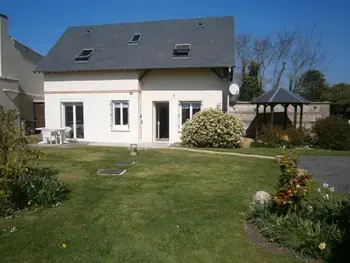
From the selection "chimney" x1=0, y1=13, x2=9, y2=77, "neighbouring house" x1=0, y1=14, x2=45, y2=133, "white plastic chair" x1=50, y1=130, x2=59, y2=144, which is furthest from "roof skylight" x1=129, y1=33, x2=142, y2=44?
"chimney" x1=0, y1=13, x2=9, y2=77

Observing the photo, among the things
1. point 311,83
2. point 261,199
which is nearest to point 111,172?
point 261,199

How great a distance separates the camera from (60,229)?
4.51 meters

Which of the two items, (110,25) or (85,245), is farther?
(110,25)

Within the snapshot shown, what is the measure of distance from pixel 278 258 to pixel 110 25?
19.7 m

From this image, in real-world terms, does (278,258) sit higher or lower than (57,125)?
lower

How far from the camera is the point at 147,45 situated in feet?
57.2

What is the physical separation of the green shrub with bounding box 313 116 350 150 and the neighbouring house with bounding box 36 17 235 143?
Answer: 17.6 feet

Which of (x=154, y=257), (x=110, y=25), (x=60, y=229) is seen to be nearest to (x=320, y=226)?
(x=154, y=257)

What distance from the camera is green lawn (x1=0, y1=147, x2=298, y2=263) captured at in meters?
3.79

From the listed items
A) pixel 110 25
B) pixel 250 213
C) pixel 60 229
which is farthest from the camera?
pixel 110 25

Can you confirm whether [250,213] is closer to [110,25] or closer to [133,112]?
[133,112]

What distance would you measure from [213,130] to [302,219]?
9541 millimetres

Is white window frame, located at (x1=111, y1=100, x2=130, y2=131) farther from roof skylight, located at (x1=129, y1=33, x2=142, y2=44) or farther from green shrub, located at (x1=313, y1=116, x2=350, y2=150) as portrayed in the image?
green shrub, located at (x1=313, y1=116, x2=350, y2=150)

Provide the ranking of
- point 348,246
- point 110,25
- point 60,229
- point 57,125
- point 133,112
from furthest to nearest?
point 110,25 < point 57,125 < point 133,112 < point 60,229 < point 348,246
